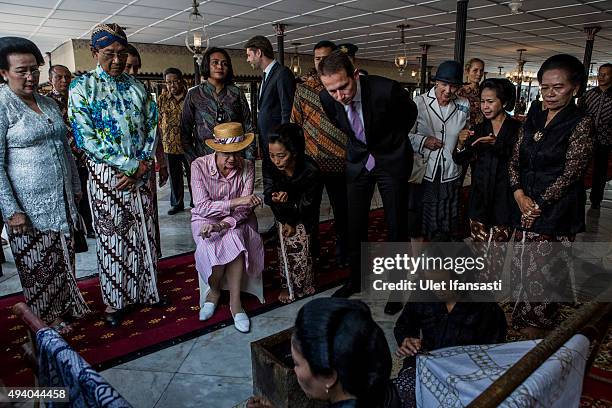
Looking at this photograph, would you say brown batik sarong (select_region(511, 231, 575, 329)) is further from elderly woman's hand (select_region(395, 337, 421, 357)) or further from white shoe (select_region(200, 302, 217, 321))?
Result: white shoe (select_region(200, 302, 217, 321))

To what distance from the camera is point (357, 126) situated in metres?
2.61

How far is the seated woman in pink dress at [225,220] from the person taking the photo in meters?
2.53

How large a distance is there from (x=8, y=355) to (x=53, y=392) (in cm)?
165

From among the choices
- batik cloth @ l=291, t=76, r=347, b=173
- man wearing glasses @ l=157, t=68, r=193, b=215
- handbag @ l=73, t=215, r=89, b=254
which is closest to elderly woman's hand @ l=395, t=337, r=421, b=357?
batik cloth @ l=291, t=76, r=347, b=173

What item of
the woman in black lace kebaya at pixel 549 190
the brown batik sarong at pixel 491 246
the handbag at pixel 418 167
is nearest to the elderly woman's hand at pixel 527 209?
the woman in black lace kebaya at pixel 549 190

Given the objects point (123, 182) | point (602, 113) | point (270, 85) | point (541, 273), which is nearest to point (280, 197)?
point (123, 182)

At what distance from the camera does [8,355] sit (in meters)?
2.26

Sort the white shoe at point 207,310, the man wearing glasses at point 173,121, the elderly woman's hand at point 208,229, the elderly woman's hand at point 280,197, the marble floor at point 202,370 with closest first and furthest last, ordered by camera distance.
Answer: the marble floor at point 202,370 < the elderly woman's hand at point 208,229 < the white shoe at point 207,310 < the elderly woman's hand at point 280,197 < the man wearing glasses at point 173,121

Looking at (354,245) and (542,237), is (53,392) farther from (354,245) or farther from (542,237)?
(542,237)

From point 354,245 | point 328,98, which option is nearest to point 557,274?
point 354,245

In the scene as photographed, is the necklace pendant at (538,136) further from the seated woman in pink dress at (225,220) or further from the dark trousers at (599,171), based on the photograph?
the dark trousers at (599,171)

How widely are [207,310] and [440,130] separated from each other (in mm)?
1852

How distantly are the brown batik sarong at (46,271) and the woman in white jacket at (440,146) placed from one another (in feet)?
7.22

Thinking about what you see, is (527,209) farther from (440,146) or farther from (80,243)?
(80,243)
